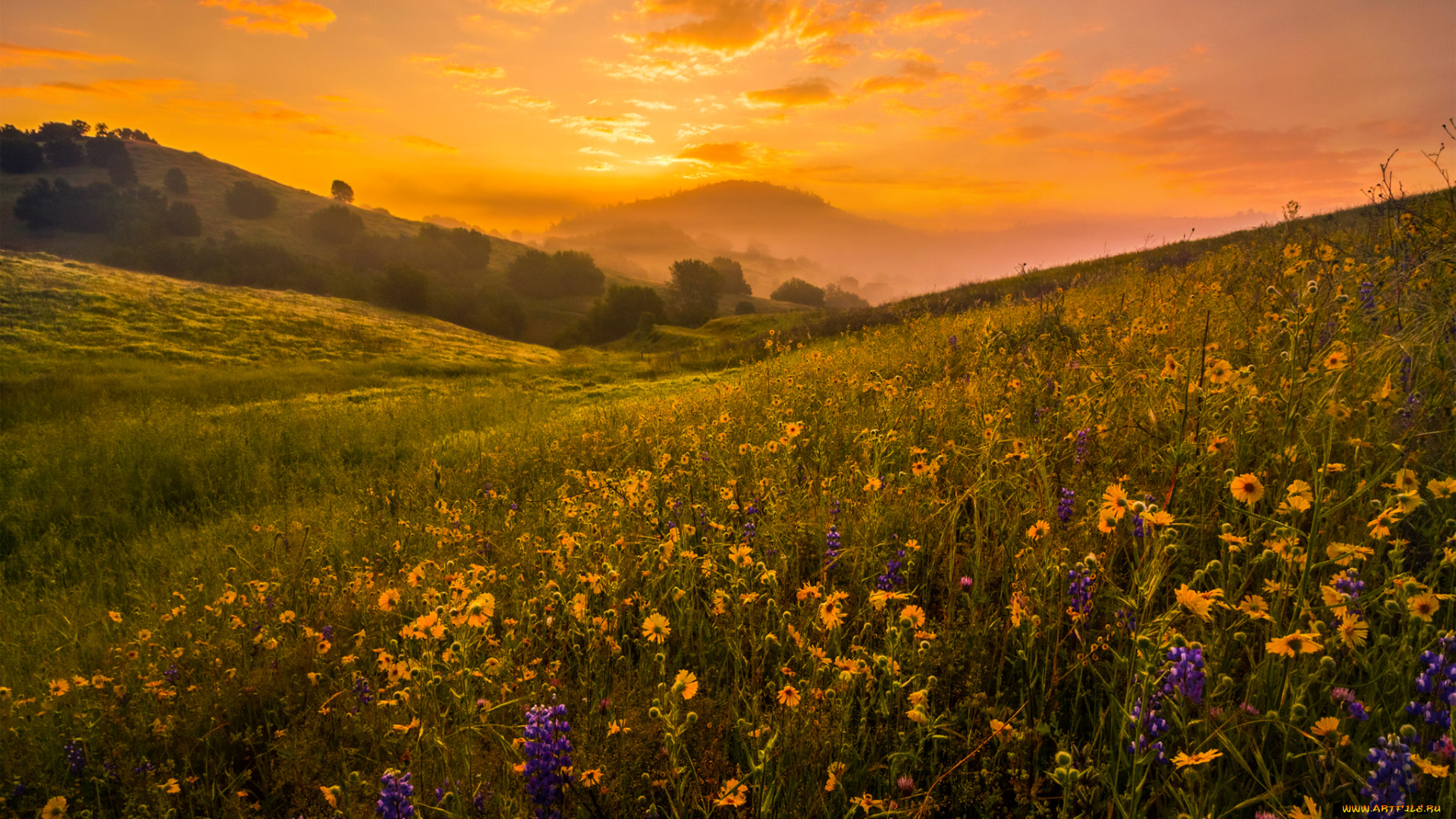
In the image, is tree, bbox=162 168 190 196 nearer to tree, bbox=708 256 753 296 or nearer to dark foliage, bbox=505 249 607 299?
dark foliage, bbox=505 249 607 299

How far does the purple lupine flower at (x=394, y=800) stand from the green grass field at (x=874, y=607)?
10 cm

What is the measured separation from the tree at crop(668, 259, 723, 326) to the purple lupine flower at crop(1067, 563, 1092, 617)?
8817 cm

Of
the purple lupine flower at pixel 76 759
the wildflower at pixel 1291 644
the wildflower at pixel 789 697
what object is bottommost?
the purple lupine flower at pixel 76 759

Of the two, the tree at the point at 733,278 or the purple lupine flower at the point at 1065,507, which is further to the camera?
the tree at the point at 733,278

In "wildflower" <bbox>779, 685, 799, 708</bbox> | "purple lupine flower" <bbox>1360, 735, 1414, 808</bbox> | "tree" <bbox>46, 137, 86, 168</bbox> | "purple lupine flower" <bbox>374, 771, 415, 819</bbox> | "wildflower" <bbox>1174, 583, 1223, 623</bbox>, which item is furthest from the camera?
"tree" <bbox>46, 137, 86, 168</bbox>

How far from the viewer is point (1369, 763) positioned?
5.33 ft

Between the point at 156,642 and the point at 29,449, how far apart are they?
376 inches

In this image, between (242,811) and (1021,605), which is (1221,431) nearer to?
(1021,605)

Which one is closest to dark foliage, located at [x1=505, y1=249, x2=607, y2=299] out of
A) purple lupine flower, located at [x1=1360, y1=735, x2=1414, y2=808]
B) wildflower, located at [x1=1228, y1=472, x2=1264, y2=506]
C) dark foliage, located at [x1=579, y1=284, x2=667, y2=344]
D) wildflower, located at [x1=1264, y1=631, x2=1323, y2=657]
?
dark foliage, located at [x1=579, y1=284, x2=667, y2=344]

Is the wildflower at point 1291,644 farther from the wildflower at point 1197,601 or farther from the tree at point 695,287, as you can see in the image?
the tree at point 695,287

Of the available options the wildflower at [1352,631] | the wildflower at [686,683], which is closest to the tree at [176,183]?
the wildflower at [686,683]

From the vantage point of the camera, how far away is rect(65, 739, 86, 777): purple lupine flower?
2566 mm

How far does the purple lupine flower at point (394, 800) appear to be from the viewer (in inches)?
68.7

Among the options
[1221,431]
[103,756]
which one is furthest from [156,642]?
[1221,431]
